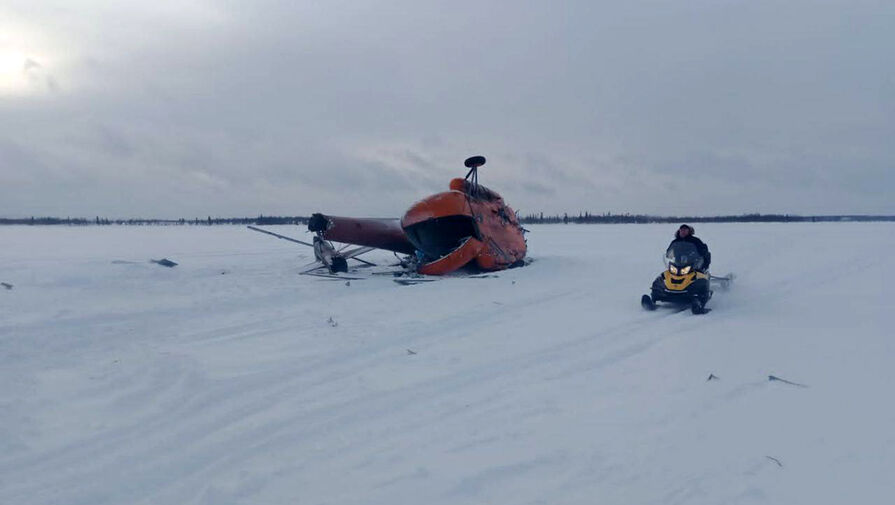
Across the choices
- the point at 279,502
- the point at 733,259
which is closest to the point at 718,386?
the point at 279,502

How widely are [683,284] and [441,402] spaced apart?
20.0 ft

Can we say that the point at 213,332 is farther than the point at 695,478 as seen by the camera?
Yes

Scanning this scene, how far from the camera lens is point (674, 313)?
33.0ft

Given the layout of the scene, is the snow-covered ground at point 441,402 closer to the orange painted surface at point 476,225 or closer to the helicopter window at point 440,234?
the orange painted surface at point 476,225

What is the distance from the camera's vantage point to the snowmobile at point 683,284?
33.4 ft

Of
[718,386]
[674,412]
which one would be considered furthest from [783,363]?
[674,412]

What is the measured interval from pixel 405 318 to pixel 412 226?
23.7ft

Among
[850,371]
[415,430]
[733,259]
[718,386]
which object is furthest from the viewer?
[733,259]

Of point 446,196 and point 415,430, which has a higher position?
point 446,196

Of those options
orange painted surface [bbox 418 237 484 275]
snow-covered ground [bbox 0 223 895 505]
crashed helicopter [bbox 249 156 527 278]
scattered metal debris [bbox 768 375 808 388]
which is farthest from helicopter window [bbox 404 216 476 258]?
scattered metal debris [bbox 768 375 808 388]

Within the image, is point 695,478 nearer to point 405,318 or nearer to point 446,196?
point 405,318

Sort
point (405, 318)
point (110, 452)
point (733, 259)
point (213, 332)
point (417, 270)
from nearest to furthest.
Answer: point (110, 452) → point (213, 332) → point (405, 318) → point (417, 270) → point (733, 259)

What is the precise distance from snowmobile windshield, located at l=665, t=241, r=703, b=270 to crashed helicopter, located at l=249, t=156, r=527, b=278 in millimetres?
6181

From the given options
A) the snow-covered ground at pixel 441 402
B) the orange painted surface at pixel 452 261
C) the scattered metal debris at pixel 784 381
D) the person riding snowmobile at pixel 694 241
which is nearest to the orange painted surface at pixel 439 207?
the orange painted surface at pixel 452 261
